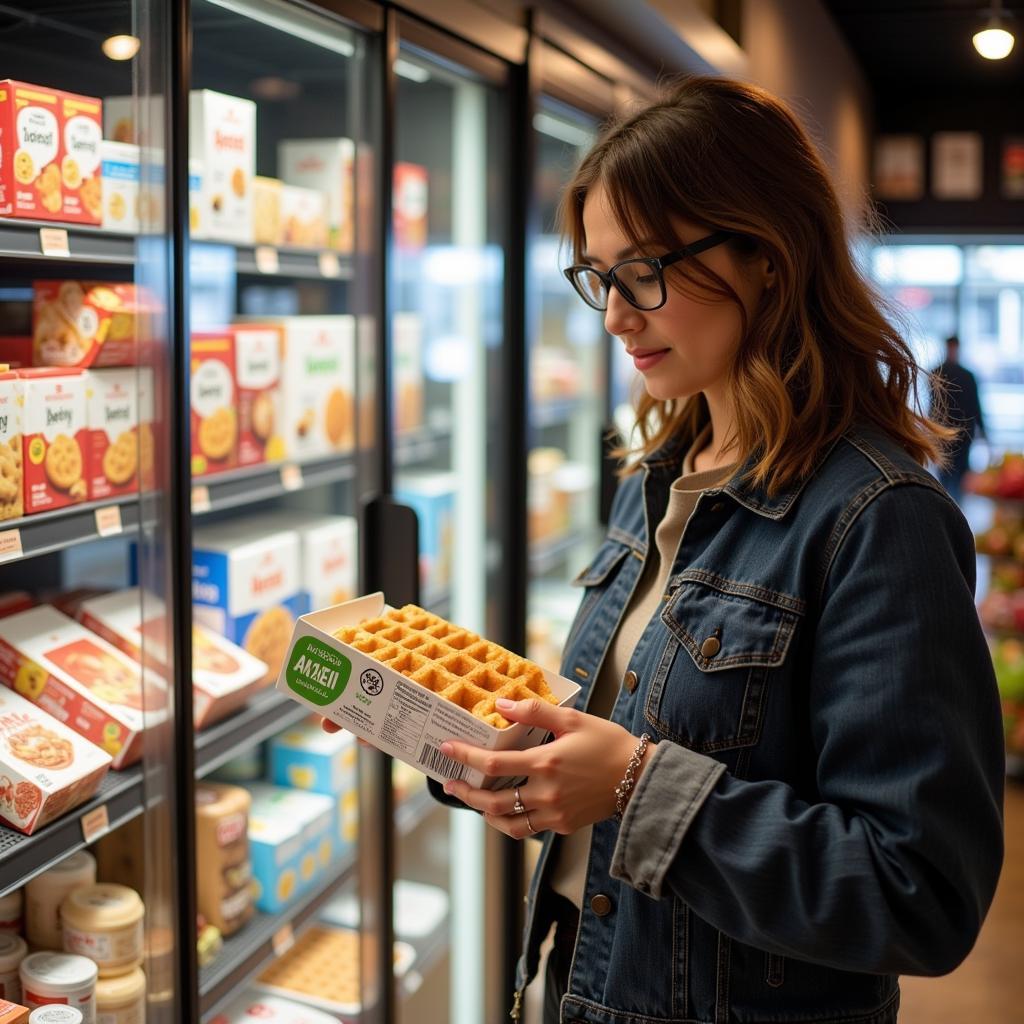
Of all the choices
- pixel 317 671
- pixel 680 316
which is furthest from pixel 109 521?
pixel 680 316

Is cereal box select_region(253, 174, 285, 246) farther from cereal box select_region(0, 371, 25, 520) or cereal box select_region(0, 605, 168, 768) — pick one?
cereal box select_region(0, 605, 168, 768)

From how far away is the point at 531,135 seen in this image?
2.78m

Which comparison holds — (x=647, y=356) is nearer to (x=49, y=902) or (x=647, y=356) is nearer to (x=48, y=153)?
(x=48, y=153)

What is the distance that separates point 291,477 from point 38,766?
812 millimetres

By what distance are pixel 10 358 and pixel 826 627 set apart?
1.29m

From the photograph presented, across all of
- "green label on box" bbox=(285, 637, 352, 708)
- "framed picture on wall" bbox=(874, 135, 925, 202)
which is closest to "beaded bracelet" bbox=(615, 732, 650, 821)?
"green label on box" bbox=(285, 637, 352, 708)

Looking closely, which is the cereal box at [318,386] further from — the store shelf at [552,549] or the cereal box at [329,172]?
the store shelf at [552,549]

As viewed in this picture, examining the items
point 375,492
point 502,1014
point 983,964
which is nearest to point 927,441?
point 375,492

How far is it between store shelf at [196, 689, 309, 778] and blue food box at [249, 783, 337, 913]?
285mm

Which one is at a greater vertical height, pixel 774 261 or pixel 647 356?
pixel 774 261

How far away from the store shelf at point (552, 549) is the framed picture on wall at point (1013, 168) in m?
5.23

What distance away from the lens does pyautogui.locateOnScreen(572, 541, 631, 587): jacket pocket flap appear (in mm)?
1649

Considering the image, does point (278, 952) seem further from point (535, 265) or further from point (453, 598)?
point (535, 265)

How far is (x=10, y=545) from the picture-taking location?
1581mm
